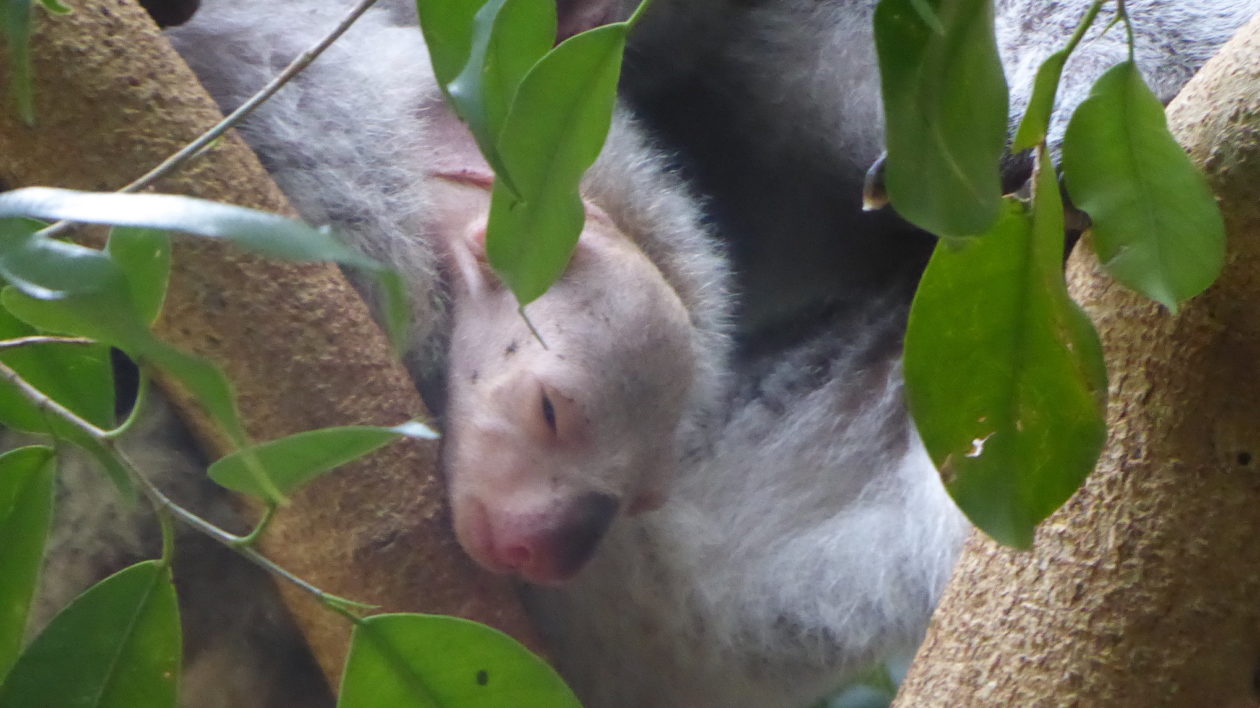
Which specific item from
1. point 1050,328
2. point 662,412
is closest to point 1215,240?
point 1050,328

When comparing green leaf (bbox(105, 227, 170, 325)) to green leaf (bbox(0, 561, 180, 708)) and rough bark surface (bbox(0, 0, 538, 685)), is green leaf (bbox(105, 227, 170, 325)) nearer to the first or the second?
green leaf (bbox(0, 561, 180, 708))

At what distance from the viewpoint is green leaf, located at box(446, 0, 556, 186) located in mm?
446

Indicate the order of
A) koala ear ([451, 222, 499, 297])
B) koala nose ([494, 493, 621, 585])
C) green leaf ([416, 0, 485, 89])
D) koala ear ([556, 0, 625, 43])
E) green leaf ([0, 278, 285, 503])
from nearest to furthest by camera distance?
green leaf ([0, 278, 285, 503])
green leaf ([416, 0, 485, 89])
koala nose ([494, 493, 621, 585])
koala ear ([451, 222, 499, 297])
koala ear ([556, 0, 625, 43])

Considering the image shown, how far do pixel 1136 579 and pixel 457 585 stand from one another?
41cm

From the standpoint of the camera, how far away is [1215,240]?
536 mm

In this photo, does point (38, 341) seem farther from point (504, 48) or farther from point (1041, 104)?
point (1041, 104)

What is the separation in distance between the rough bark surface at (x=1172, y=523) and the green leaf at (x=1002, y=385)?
0.15 metres

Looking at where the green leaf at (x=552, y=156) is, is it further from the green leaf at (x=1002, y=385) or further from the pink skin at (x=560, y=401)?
the pink skin at (x=560, y=401)

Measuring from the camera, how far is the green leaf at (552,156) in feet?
1.58

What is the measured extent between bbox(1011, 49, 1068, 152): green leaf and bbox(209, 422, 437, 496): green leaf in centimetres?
28

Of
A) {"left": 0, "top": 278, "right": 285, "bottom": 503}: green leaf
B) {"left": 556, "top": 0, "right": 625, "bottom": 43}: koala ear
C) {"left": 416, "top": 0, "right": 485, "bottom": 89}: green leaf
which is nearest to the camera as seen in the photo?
{"left": 0, "top": 278, "right": 285, "bottom": 503}: green leaf

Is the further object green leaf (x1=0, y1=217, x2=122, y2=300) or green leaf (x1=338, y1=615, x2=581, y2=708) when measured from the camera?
green leaf (x1=338, y1=615, x2=581, y2=708)

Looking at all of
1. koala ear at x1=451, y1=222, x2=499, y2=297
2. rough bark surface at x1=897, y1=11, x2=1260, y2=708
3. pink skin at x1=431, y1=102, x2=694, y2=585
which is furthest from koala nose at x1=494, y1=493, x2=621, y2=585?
rough bark surface at x1=897, y1=11, x2=1260, y2=708

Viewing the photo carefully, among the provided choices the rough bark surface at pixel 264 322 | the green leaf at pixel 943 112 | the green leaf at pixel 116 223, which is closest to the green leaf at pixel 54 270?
the green leaf at pixel 116 223
